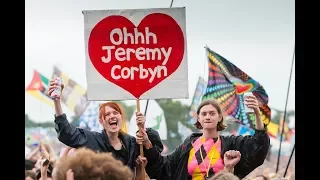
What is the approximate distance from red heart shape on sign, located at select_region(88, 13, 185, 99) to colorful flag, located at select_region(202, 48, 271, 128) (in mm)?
244

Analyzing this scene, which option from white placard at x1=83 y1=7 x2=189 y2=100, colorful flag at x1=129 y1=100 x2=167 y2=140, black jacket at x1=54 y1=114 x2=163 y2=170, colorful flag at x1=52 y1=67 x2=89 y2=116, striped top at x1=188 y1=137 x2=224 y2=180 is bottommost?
striped top at x1=188 y1=137 x2=224 y2=180

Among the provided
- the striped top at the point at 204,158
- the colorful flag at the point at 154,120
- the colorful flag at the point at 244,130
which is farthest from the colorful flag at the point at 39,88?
the colorful flag at the point at 244,130

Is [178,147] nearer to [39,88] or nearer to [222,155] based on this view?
[222,155]

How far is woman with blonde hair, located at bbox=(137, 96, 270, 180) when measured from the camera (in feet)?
14.8

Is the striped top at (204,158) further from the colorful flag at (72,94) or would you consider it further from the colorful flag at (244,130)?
the colorful flag at (72,94)

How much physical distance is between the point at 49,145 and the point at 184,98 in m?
0.87

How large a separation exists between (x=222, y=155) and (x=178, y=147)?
0.89 ft

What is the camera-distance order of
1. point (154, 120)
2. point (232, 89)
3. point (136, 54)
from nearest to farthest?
point (136, 54) → point (154, 120) → point (232, 89)

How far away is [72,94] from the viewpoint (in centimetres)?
445

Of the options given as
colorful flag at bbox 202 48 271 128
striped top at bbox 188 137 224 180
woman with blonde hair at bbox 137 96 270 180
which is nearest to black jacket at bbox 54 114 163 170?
woman with blonde hair at bbox 137 96 270 180

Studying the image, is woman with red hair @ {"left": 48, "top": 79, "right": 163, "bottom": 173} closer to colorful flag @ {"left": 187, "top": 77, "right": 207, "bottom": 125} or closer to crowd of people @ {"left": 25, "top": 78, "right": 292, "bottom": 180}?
crowd of people @ {"left": 25, "top": 78, "right": 292, "bottom": 180}

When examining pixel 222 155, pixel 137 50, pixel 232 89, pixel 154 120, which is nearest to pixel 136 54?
pixel 137 50

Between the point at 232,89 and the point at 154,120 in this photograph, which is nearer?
the point at 154,120
